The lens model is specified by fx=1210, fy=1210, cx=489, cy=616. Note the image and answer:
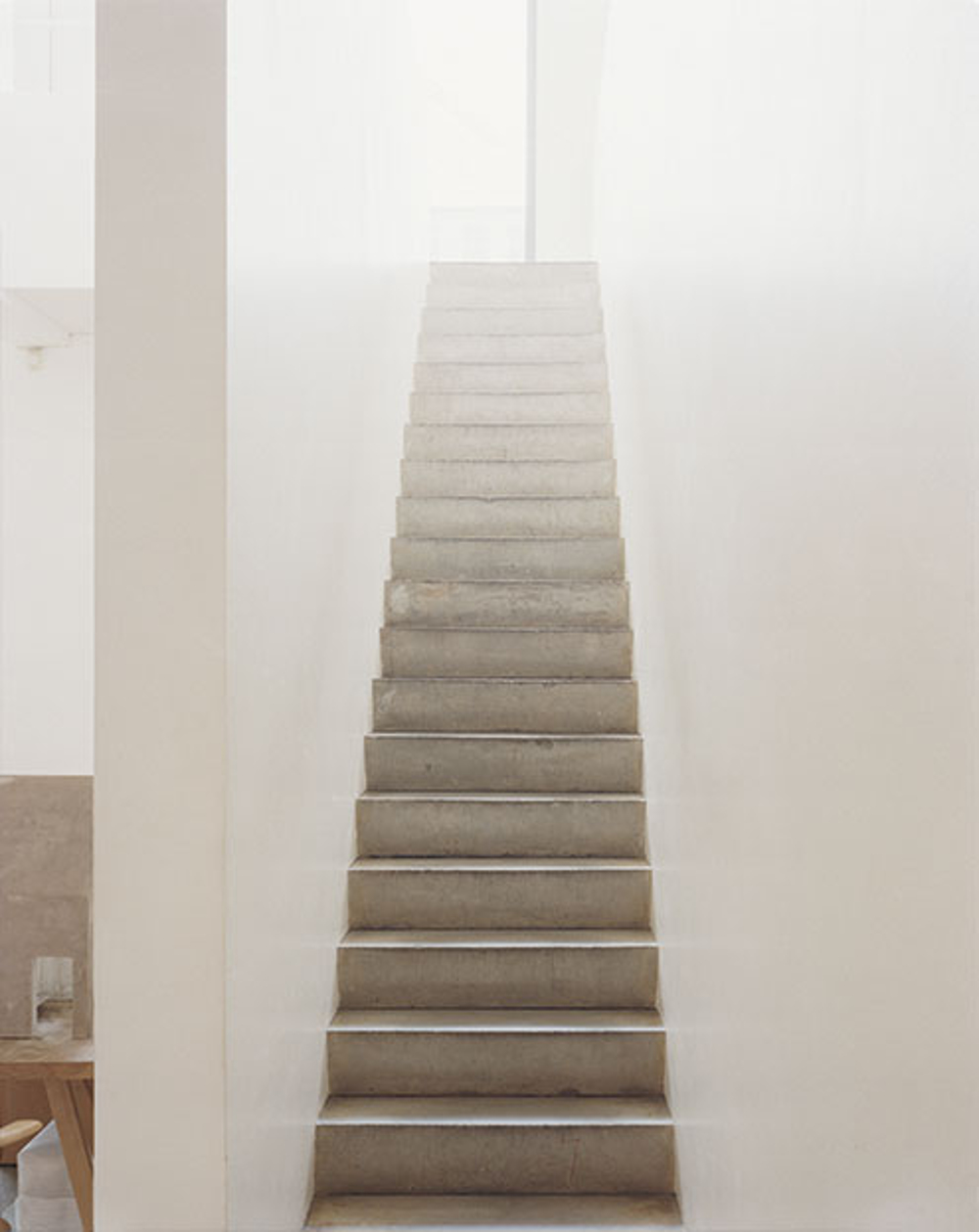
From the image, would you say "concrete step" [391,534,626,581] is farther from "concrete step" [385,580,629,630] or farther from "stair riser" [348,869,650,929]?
"stair riser" [348,869,650,929]

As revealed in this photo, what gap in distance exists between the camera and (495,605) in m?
4.23

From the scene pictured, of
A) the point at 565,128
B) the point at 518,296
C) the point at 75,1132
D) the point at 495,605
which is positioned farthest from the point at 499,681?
the point at 565,128

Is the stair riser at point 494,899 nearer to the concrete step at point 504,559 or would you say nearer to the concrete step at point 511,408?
the concrete step at point 504,559

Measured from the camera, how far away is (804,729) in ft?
5.39

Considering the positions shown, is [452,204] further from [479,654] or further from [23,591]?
[479,654]

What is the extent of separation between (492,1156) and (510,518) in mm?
2366

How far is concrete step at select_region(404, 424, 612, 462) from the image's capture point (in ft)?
16.1

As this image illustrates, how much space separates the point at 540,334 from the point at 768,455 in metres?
4.02

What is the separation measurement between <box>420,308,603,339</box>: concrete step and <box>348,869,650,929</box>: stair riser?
3118 millimetres

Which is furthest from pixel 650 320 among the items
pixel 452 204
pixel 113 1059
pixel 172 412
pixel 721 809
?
pixel 452 204

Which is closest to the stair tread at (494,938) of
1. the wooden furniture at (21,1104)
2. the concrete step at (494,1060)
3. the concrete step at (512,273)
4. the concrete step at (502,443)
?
A: the concrete step at (494,1060)

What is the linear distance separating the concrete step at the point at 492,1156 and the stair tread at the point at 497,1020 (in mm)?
227

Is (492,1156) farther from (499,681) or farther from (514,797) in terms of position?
(499,681)

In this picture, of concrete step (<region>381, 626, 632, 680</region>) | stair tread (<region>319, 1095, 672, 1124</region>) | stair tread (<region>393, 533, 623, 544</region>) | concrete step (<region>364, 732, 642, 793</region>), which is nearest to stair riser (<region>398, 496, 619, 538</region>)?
stair tread (<region>393, 533, 623, 544</region>)
